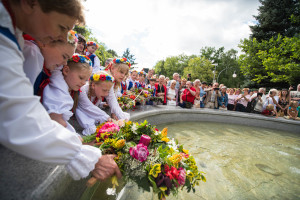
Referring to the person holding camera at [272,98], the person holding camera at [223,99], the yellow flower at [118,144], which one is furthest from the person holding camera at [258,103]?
the yellow flower at [118,144]

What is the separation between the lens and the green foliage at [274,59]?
51.5ft

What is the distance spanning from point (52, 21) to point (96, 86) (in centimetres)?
186

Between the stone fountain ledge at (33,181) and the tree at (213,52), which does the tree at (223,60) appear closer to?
the tree at (213,52)

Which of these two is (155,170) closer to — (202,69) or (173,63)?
(202,69)

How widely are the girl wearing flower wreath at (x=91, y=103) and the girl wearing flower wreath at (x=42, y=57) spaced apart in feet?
3.06

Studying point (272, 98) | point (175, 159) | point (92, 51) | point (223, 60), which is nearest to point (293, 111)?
point (272, 98)

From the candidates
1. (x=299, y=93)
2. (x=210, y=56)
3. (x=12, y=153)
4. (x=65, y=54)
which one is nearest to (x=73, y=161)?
(x=12, y=153)

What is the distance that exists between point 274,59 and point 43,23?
23.4m

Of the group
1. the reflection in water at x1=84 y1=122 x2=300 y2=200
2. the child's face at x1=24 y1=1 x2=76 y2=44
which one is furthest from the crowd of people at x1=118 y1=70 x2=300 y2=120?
the child's face at x1=24 y1=1 x2=76 y2=44

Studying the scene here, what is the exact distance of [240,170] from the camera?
316 centimetres

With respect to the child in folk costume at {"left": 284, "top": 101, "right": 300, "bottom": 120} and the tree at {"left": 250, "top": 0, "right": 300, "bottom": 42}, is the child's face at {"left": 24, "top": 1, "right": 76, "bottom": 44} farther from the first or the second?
the tree at {"left": 250, "top": 0, "right": 300, "bottom": 42}

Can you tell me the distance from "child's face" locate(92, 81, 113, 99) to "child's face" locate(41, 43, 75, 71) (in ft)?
3.51

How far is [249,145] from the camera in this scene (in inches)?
189

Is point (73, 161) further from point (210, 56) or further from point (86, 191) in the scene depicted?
point (210, 56)
